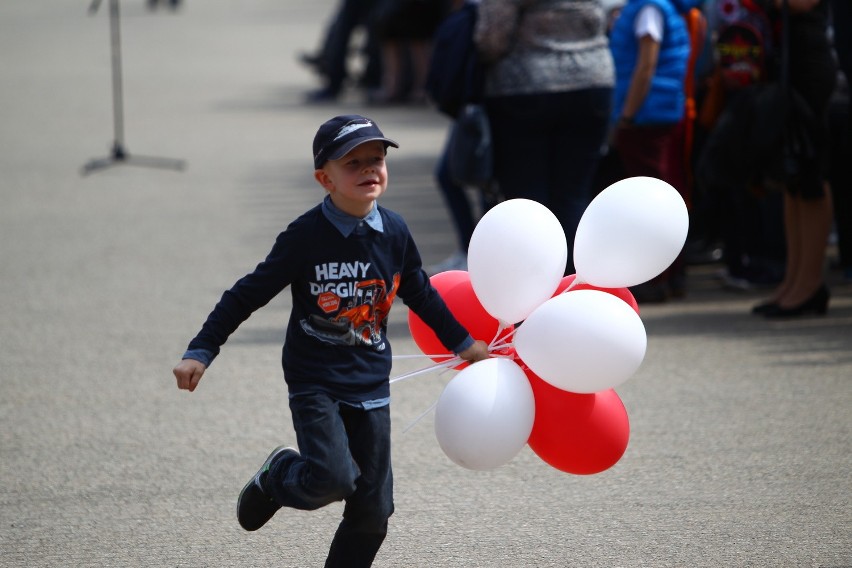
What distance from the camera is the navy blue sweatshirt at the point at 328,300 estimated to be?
3680 millimetres

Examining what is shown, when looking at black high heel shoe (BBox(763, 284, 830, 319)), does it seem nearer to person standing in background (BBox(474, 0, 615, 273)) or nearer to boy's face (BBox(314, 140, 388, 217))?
person standing in background (BBox(474, 0, 615, 273))

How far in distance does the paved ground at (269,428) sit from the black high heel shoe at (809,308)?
104 millimetres

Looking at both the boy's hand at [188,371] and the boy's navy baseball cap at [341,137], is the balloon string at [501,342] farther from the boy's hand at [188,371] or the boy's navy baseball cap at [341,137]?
the boy's hand at [188,371]

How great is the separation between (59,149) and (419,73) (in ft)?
17.0

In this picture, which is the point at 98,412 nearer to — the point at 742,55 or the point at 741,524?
the point at 741,524

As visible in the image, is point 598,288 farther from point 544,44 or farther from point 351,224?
point 544,44

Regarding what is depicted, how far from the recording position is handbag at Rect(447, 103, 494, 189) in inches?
279

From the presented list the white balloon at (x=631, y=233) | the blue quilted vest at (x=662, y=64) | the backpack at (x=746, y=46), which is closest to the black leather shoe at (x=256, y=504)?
the white balloon at (x=631, y=233)

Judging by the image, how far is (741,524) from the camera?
173 inches

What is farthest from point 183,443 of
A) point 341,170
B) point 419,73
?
point 419,73

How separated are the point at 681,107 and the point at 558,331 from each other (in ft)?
14.0

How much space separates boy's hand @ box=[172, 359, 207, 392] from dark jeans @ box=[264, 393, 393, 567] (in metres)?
0.27

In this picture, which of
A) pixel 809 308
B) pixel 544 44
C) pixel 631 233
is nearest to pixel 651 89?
pixel 544 44

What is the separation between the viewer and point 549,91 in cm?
682
